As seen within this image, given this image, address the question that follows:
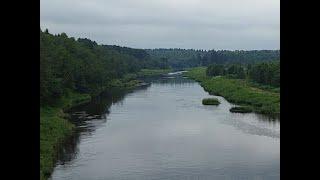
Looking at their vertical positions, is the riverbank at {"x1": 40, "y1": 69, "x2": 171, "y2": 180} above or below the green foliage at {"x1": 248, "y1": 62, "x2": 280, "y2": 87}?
below

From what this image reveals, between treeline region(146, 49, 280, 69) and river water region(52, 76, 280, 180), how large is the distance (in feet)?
171

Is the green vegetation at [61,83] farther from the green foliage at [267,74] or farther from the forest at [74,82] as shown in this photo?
the green foliage at [267,74]

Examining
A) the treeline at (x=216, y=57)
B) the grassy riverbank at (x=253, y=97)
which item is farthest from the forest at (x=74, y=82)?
the treeline at (x=216, y=57)

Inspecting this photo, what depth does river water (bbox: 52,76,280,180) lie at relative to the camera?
12.0m

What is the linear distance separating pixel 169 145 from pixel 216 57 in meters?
69.5

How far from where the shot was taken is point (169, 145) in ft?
50.5

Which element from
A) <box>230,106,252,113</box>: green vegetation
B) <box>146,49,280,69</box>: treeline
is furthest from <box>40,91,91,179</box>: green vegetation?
<box>146,49,280,69</box>: treeline

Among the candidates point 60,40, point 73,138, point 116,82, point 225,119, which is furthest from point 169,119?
point 116,82

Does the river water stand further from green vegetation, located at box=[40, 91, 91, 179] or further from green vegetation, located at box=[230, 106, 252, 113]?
green vegetation, located at box=[230, 106, 252, 113]

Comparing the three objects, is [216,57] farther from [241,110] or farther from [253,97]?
[241,110]

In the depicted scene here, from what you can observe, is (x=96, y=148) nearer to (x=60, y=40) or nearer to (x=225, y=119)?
(x=225, y=119)

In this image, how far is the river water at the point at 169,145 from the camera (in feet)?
39.2
